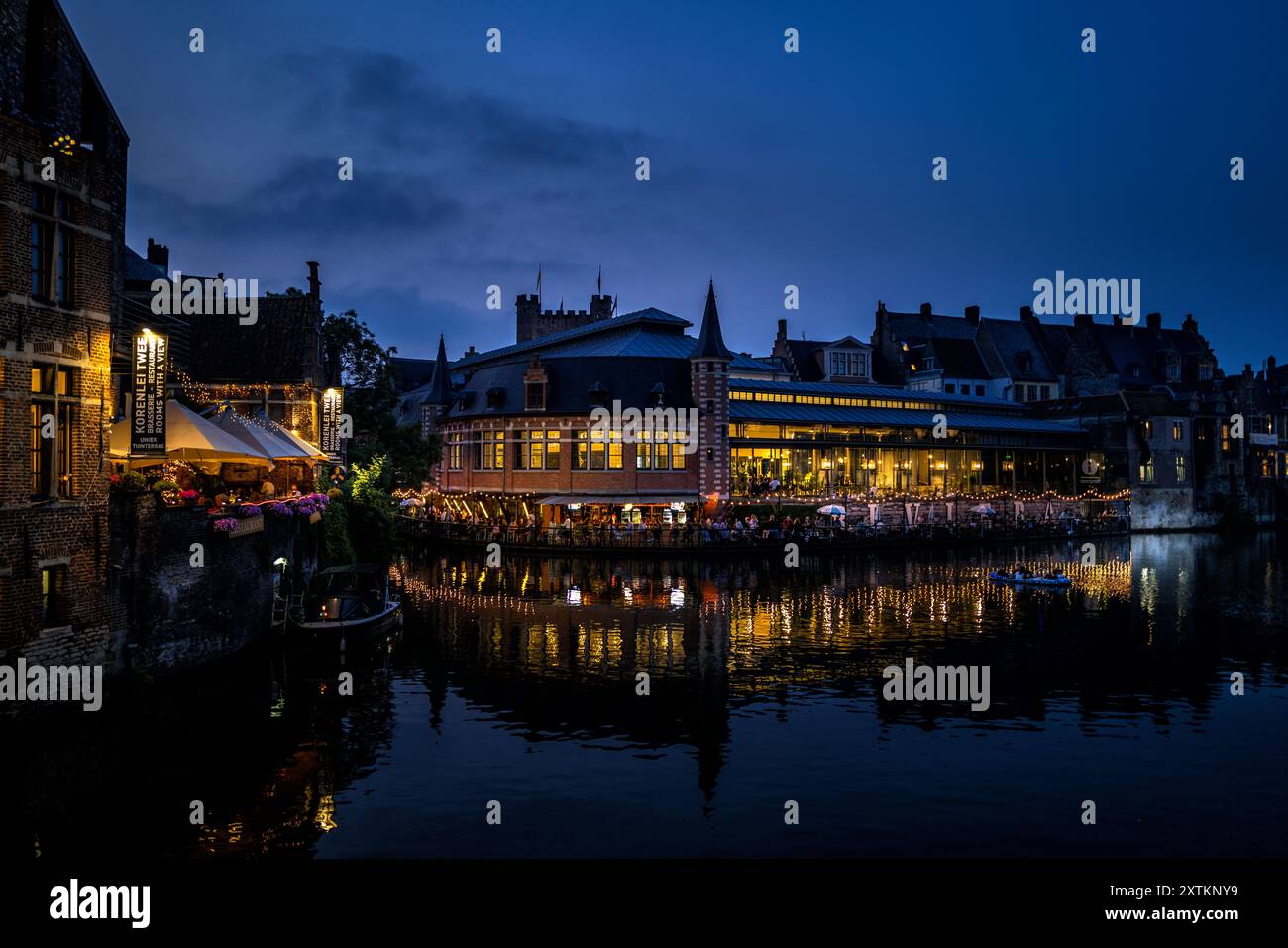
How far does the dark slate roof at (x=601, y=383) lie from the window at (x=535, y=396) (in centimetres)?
33

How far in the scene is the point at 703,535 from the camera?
5966cm

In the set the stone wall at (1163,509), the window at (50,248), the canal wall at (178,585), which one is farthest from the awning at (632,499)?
the stone wall at (1163,509)

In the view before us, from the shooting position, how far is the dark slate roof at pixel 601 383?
65312mm

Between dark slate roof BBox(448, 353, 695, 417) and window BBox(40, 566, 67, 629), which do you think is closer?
window BBox(40, 566, 67, 629)

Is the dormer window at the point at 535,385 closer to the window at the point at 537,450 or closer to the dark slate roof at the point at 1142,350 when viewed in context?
the window at the point at 537,450

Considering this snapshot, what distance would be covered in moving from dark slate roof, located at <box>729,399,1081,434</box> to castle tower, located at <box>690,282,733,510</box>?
16.6 ft

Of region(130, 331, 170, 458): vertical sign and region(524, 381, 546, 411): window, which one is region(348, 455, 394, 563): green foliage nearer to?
region(130, 331, 170, 458): vertical sign

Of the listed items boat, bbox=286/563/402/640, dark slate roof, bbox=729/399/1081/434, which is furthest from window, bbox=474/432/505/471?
boat, bbox=286/563/402/640

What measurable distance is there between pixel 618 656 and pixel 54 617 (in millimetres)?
14905

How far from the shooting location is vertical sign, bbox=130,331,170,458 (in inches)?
893

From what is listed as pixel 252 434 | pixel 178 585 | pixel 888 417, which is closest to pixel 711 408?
pixel 888 417

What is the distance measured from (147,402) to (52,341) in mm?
3110

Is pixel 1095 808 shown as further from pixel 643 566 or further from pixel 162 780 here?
pixel 643 566
